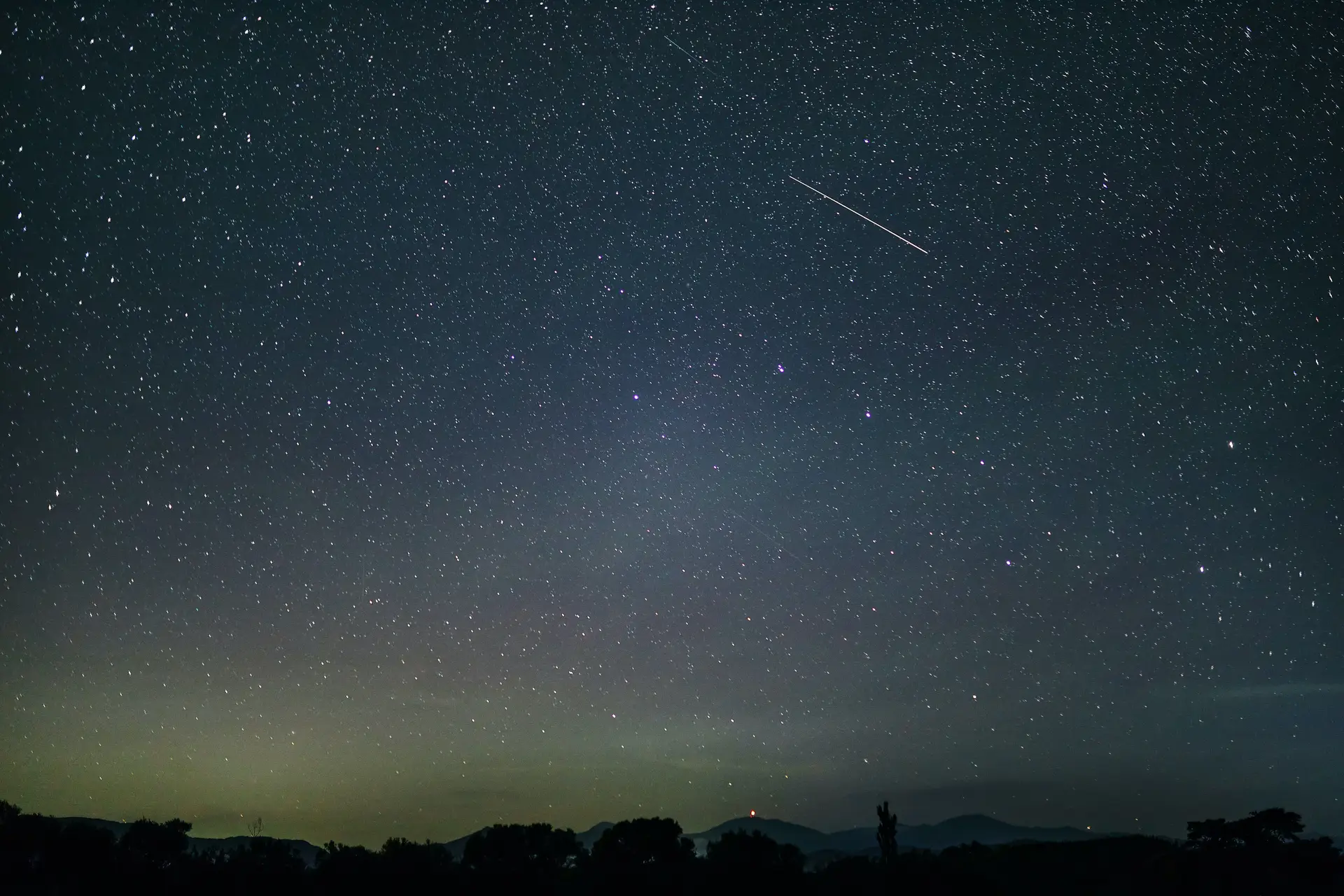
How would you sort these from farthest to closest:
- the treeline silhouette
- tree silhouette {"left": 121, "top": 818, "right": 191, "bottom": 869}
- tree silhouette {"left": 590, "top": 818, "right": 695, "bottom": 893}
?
tree silhouette {"left": 121, "top": 818, "right": 191, "bottom": 869} → tree silhouette {"left": 590, "top": 818, "right": 695, "bottom": 893} → the treeline silhouette

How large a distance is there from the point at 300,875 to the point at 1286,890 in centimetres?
2877

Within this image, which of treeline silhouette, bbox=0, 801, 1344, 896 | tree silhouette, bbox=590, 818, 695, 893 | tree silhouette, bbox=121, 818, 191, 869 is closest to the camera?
treeline silhouette, bbox=0, 801, 1344, 896

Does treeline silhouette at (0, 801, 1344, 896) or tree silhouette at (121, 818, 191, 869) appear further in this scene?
tree silhouette at (121, 818, 191, 869)

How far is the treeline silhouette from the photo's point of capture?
23406 millimetres

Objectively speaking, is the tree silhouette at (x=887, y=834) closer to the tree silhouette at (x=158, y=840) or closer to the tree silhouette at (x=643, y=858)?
the tree silhouette at (x=643, y=858)

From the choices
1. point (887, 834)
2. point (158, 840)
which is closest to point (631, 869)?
point (887, 834)

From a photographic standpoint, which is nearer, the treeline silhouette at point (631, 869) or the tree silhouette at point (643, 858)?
the treeline silhouette at point (631, 869)

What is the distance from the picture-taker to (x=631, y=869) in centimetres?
2580

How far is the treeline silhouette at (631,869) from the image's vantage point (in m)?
23.4

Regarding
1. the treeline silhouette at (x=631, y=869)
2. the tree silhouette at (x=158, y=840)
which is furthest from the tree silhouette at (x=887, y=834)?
the tree silhouette at (x=158, y=840)

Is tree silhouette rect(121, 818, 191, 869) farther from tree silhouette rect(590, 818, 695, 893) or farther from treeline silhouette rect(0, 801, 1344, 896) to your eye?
tree silhouette rect(590, 818, 695, 893)

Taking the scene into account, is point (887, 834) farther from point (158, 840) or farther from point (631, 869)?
point (158, 840)

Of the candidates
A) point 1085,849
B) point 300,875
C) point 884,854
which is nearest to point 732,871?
point 884,854

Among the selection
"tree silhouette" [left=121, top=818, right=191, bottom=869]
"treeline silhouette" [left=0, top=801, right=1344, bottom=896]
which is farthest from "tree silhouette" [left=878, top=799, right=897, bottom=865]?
"tree silhouette" [left=121, top=818, right=191, bottom=869]
